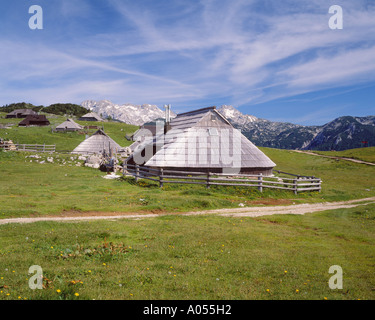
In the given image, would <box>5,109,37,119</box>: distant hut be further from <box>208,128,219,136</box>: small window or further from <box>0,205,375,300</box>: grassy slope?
<box>0,205,375,300</box>: grassy slope

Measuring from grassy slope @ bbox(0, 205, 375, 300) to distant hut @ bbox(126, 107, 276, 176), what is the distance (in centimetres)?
1503

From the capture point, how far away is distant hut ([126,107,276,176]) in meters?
30.0

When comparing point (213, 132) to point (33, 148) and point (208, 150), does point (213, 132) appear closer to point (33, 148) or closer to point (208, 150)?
point (208, 150)

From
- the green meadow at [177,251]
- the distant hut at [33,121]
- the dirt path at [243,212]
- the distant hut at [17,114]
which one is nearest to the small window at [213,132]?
the green meadow at [177,251]

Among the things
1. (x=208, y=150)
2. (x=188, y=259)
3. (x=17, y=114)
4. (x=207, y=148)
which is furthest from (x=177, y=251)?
(x=17, y=114)

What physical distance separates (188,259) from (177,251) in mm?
885

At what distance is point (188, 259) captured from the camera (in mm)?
9523

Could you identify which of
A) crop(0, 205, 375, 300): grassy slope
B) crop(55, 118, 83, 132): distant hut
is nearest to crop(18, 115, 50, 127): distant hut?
crop(55, 118, 83, 132): distant hut

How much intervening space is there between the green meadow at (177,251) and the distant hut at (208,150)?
341 inches

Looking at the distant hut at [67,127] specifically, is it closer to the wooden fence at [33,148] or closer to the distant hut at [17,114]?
the wooden fence at [33,148]

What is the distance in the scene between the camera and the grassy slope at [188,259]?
283 inches
